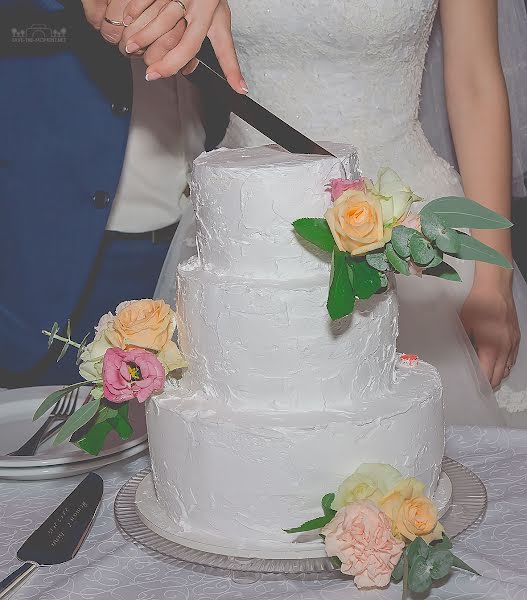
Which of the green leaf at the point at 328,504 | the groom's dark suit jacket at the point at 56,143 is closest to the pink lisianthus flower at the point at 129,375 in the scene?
the green leaf at the point at 328,504

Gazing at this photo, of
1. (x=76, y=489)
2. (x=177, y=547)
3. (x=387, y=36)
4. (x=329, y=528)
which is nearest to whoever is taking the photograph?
(x=329, y=528)

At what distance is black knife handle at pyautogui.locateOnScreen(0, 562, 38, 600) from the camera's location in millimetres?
1066

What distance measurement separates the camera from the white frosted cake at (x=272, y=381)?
1.16m

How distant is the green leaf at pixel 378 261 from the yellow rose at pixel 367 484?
23 centimetres

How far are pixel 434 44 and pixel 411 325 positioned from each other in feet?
2.28

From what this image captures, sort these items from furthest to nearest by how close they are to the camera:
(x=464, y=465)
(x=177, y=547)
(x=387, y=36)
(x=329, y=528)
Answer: (x=387, y=36)
(x=464, y=465)
(x=177, y=547)
(x=329, y=528)

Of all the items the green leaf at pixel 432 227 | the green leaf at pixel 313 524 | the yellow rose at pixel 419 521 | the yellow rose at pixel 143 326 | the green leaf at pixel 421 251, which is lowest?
the green leaf at pixel 313 524

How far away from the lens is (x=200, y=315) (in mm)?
1214

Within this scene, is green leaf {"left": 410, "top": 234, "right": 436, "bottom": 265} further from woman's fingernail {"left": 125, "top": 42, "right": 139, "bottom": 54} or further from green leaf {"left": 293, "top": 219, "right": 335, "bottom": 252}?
woman's fingernail {"left": 125, "top": 42, "right": 139, "bottom": 54}

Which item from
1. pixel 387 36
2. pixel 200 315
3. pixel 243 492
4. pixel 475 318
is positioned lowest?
pixel 475 318

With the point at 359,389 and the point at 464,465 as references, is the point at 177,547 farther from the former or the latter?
the point at 464,465

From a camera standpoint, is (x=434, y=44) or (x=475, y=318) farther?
(x=434, y=44)

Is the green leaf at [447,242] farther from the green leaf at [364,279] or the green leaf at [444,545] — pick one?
the green leaf at [444,545]

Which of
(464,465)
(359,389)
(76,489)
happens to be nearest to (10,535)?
(76,489)
